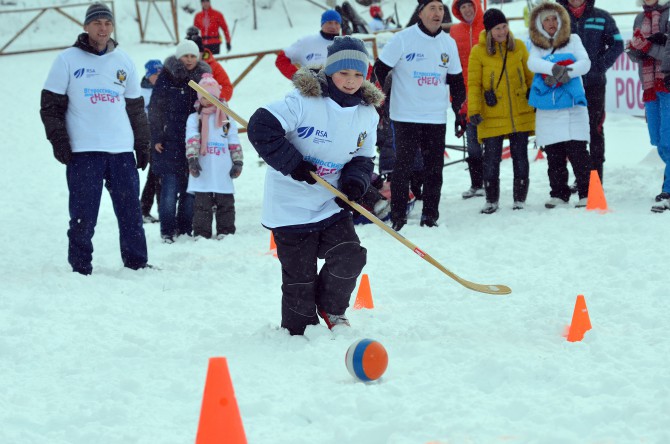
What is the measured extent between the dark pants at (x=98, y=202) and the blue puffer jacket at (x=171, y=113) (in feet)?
4.60

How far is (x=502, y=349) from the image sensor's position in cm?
421

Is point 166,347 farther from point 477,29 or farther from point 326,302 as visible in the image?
point 477,29

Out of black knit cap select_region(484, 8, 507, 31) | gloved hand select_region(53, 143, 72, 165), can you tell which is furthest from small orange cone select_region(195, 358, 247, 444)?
black knit cap select_region(484, 8, 507, 31)

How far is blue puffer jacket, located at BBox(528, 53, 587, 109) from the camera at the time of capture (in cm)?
740

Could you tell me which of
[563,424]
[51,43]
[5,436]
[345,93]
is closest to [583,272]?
[345,93]

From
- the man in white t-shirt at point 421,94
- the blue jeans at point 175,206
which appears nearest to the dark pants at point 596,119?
the man in white t-shirt at point 421,94

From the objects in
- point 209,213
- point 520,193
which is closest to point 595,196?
point 520,193

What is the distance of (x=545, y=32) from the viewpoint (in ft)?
24.7

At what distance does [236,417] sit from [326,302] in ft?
5.67

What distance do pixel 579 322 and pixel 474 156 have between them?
4.42m

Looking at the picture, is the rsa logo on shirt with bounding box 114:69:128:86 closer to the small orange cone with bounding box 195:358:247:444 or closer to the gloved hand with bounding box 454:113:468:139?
the gloved hand with bounding box 454:113:468:139

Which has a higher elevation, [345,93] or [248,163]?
[345,93]

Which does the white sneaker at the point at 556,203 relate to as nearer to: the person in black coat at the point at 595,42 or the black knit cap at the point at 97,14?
the person in black coat at the point at 595,42

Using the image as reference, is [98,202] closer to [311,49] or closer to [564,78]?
[311,49]
